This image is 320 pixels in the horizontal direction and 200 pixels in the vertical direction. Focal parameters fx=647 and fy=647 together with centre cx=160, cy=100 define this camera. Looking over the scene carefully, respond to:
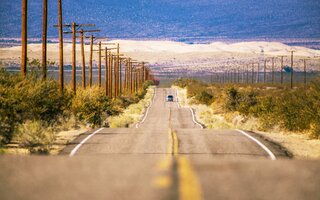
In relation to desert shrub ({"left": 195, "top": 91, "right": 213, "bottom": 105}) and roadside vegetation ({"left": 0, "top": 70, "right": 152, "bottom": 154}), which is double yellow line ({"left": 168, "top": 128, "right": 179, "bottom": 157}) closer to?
roadside vegetation ({"left": 0, "top": 70, "right": 152, "bottom": 154})

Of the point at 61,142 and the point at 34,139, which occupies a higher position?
the point at 34,139

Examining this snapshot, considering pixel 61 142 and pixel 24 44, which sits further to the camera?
pixel 24 44

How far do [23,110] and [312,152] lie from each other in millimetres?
11687

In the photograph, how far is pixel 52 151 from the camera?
19.1m

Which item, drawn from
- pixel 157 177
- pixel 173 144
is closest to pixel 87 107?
pixel 173 144

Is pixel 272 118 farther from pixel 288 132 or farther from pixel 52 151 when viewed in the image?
pixel 52 151

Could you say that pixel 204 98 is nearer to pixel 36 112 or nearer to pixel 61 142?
pixel 36 112

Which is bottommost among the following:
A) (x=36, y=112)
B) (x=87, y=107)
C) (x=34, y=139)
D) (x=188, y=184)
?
(x=87, y=107)

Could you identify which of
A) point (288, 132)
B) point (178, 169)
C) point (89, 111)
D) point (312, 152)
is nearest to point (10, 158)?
point (178, 169)

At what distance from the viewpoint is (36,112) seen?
2784 centimetres

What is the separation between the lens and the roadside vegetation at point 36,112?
69.5ft

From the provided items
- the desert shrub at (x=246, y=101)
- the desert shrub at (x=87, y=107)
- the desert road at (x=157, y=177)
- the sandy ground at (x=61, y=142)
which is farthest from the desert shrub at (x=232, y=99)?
the desert road at (x=157, y=177)

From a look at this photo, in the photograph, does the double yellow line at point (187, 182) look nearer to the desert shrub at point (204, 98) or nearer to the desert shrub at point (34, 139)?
the desert shrub at point (34, 139)

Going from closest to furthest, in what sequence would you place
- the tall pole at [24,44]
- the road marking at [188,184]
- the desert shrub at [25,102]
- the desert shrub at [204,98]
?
the road marking at [188,184], the desert shrub at [25,102], the tall pole at [24,44], the desert shrub at [204,98]
